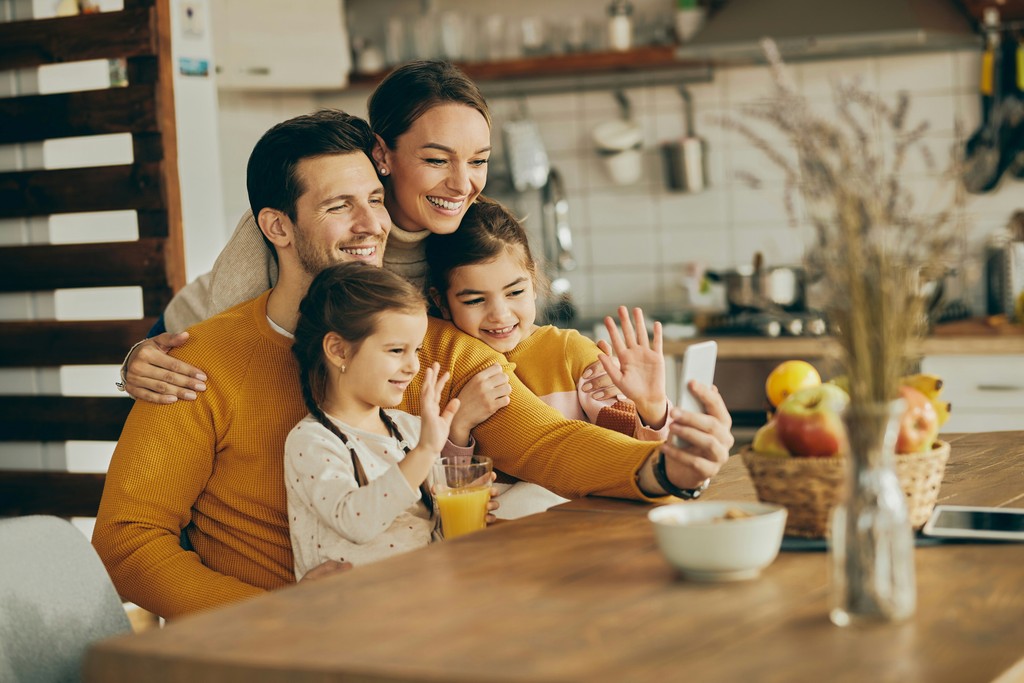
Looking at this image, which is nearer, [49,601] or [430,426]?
[49,601]

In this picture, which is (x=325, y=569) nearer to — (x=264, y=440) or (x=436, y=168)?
(x=264, y=440)

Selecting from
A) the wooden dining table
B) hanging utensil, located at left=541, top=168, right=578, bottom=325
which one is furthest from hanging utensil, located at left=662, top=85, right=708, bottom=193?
the wooden dining table

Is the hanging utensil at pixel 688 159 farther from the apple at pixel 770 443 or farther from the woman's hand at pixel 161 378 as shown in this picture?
the apple at pixel 770 443

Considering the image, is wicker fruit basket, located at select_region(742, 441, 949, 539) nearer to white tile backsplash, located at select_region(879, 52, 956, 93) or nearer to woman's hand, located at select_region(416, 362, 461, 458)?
woman's hand, located at select_region(416, 362, 461, 458)

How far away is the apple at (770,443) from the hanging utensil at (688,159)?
3.18 meters

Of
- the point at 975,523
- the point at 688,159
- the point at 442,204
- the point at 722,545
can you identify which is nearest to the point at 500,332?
the point at 442,204

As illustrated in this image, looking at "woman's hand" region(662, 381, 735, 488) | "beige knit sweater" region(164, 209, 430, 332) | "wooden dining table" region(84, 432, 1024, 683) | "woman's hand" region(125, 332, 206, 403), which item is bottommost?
"wooden dining table" region(84, 432, 1024, 683)

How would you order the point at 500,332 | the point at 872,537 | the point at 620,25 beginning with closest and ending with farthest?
the point at 872,537
the point at 500,332
the point at 620,25

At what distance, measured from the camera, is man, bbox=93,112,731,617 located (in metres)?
1.85

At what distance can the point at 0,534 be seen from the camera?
1443mm

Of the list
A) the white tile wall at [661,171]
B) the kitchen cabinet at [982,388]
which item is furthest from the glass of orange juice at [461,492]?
the white tile wall at [661,171]

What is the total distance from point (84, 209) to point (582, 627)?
9.70ft

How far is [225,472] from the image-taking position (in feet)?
6.40

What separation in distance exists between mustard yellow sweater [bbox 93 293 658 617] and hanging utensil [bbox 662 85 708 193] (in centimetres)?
270
